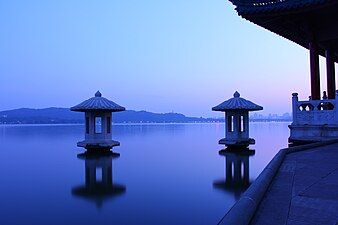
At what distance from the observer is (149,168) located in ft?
57.9

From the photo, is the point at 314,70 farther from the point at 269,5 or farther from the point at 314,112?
the point at 269,5

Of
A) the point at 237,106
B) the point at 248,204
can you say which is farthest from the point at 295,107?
the point at 237,106

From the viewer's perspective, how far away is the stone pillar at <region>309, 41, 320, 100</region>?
1205cm

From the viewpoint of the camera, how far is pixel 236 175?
14.4 metres

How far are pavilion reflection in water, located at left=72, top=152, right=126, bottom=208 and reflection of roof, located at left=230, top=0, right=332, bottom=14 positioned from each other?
7938mm

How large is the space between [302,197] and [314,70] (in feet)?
31.4

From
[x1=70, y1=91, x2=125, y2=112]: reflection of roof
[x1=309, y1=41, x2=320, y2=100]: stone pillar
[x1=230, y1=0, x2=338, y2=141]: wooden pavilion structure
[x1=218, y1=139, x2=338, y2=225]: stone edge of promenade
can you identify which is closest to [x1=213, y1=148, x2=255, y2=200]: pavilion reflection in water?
[x1=230, y1=0, x2=338, y2=141]: wooden pavilion structure

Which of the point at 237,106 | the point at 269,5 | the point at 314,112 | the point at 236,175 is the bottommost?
the point at 236,175

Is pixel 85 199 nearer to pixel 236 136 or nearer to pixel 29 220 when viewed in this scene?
pixel 29 220

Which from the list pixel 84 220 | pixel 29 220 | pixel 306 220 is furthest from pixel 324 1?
pixel 29 220

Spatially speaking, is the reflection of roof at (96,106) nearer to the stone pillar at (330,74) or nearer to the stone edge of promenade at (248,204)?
the stone pillar at (330,74)

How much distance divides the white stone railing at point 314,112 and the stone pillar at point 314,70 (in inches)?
30.0

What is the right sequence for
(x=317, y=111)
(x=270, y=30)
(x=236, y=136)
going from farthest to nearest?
(x=236, y=136)
(x=270, y=30)
(x=317, y=111)

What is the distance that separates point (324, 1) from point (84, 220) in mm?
9559
